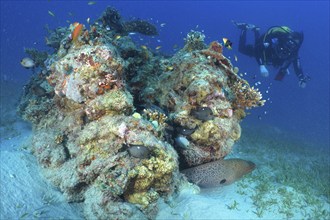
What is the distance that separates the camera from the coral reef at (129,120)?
5137 mm

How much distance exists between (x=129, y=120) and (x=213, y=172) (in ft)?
8.65

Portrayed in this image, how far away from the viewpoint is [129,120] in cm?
552

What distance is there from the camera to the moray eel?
675cm

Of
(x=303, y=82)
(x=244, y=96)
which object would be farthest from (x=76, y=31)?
(x=303, y=82)

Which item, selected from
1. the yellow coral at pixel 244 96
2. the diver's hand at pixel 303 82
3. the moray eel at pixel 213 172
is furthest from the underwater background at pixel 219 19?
the moray eel at pixel 213 172

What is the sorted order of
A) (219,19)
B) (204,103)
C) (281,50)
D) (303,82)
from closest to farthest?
(204,103)
(303,82)
(281,50)
(219,19)

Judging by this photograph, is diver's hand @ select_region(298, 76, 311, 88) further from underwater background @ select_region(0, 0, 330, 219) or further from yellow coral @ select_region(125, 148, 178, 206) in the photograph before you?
underwater background @ select_region(0, 0, 330, 219)

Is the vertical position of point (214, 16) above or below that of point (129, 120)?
above

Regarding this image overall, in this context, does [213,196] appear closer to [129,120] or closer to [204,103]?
[204,103]

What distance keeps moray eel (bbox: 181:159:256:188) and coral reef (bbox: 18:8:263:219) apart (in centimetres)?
20

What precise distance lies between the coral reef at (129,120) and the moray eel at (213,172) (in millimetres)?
198

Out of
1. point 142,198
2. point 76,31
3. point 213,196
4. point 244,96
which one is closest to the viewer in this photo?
point 142,198

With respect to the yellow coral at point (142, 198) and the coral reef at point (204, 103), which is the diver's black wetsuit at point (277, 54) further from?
the yellow coral at point (142, 198)

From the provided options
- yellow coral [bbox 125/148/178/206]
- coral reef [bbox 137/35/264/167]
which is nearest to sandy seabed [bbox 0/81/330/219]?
yellow coral [bbox 125/148/178/206]
